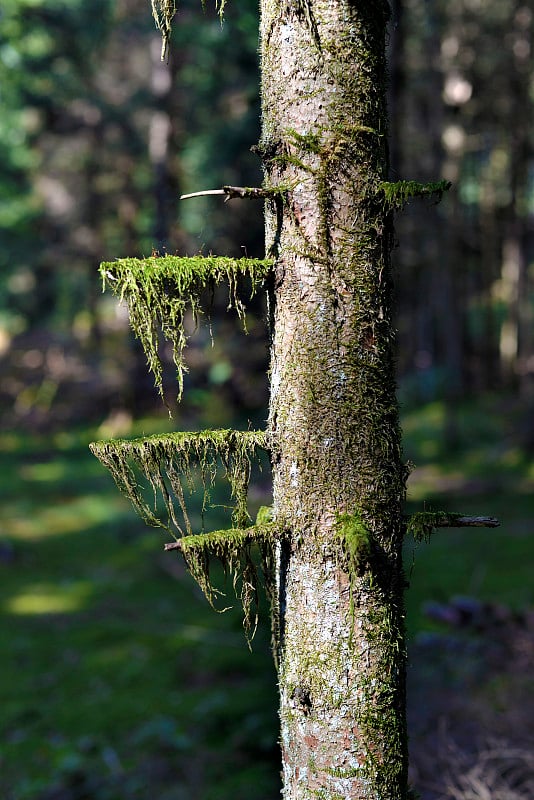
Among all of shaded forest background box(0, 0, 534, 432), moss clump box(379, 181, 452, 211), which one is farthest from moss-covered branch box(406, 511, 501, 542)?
shaded forest background box(0, 0, 534, 432)

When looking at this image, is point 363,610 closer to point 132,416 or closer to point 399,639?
point 399,639

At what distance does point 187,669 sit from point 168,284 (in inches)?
217

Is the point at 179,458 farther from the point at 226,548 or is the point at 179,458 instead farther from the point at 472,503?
the point at 472,503

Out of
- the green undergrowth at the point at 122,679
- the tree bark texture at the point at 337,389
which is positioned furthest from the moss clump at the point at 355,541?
the green undergrowth at the point at 122,679

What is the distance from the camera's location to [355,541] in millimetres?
2072

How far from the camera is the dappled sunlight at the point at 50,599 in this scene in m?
8.38

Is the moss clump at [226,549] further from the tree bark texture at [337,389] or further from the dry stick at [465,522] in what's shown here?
the dry stick at [465,522]

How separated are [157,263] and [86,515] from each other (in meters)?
10.7

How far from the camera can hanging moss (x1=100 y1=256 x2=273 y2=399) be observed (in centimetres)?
202

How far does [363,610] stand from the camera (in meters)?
2.14

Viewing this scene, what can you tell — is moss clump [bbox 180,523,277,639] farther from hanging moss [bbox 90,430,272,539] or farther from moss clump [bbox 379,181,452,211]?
moss clump [bbox 379,181,452,211]

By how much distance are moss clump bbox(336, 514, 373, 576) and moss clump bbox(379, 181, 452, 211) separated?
92 centimetres

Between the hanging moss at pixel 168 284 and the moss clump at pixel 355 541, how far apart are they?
24.1 inches

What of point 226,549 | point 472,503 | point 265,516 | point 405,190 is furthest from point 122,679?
point 472,503
